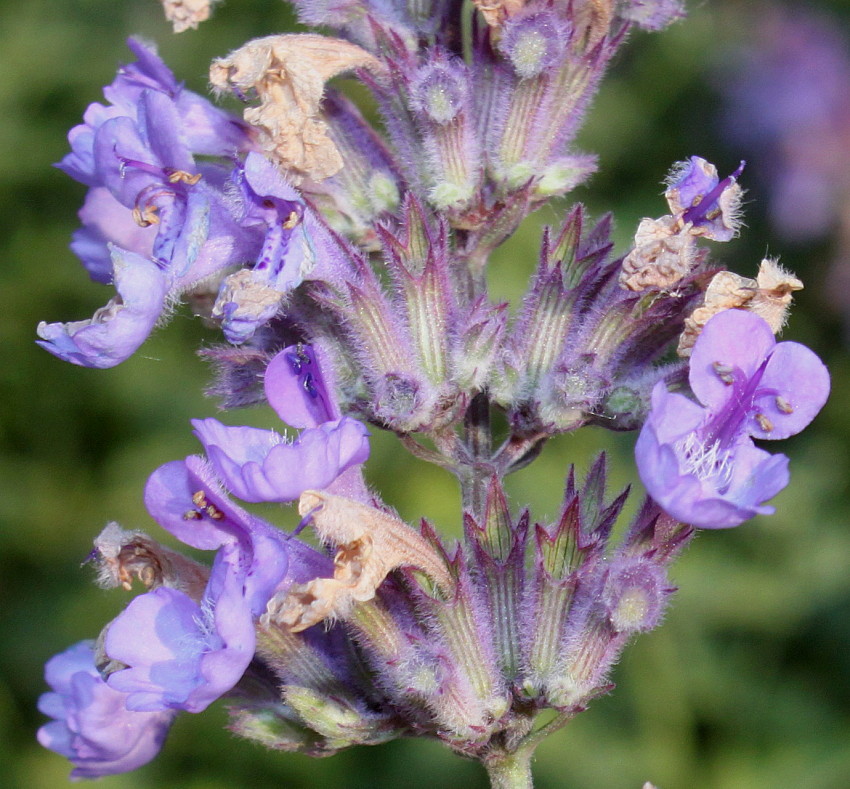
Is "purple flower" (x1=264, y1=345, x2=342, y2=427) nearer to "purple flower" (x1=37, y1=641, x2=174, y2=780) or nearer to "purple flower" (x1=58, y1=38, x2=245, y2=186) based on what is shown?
"purple flower" (x1=58, y1=38, x2=245, y2=186)

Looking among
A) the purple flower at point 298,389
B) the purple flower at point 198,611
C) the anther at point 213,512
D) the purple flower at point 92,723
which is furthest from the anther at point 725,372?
the purple flower at point 92,723

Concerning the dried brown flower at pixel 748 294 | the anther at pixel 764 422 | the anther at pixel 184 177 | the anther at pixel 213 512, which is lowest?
the anther at pixel 213 512

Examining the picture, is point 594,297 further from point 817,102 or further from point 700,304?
point 817,102

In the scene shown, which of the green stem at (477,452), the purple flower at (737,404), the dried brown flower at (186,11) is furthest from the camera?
the dried brown flower at (186,11)

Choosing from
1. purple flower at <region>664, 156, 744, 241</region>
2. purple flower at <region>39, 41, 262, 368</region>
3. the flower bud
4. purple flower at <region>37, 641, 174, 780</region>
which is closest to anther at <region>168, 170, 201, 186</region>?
purple flower at <region>39, 41, 262, 368</region>

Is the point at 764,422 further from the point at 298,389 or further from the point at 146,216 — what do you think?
the point at 146,216

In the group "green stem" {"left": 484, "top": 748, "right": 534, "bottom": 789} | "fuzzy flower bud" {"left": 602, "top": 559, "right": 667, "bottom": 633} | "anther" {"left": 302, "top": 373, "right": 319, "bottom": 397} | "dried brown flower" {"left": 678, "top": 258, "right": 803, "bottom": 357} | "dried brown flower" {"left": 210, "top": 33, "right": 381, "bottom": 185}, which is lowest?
"green stem" {"left": 484, "top": 748, "right": 534, "bottom": 789}

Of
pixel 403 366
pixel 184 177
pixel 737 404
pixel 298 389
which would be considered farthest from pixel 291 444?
pixel 737 404

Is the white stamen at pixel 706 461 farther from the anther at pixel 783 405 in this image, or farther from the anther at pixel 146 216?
the anther at pixel 146 216
